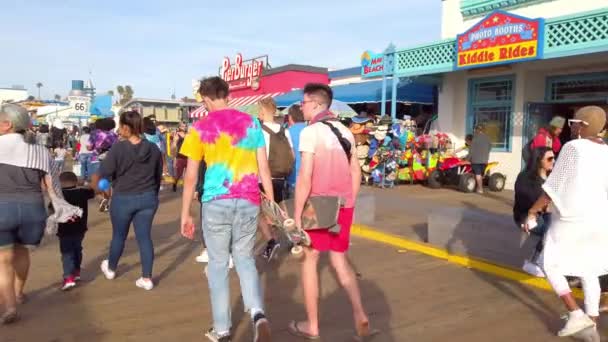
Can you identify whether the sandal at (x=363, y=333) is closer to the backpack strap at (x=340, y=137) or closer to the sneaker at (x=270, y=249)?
the backpack strap at (x=340, y=137)

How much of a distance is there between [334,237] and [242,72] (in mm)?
24038

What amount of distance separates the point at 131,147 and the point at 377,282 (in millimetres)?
2773

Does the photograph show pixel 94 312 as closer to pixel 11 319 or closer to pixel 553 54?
pixel 11 319

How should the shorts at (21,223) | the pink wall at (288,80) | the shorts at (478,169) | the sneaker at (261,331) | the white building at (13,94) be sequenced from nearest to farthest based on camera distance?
the sneaker at (261,331), the shorts at (21,223), the shorts at (478,169), the pink wall at (288,80), the white building at (13,94)

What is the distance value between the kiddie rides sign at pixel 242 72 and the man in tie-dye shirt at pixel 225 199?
868 inches

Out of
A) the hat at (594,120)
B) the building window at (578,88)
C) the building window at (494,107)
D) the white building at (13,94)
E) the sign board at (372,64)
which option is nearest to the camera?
the hat at (594,120)

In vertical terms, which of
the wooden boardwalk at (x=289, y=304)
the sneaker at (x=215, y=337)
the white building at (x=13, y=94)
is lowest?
the wooden boardwalk at (x=289, y=304)

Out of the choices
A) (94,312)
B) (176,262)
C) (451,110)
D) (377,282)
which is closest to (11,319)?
(94,312)

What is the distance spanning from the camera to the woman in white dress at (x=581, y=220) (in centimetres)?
367

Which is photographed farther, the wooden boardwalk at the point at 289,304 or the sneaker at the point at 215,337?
the wooden boardwalk at the point at 289,304

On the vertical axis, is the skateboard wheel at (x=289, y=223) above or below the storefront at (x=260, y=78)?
below

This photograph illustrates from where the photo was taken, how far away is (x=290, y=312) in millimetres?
4414

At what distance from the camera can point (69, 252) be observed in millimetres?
4977

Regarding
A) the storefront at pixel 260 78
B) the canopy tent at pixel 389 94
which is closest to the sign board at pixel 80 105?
the storefront at pixel 260 78
